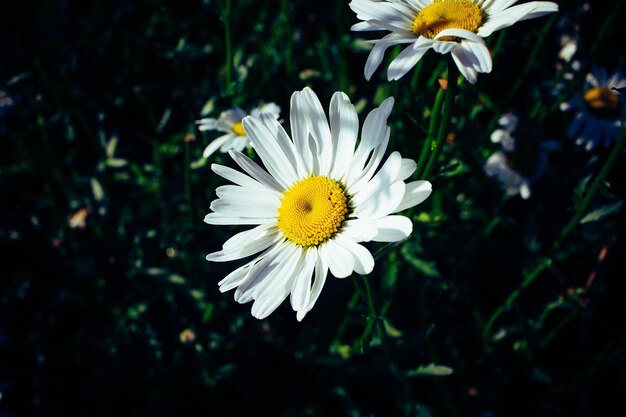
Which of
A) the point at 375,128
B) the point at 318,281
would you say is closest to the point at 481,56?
the point at 375,128

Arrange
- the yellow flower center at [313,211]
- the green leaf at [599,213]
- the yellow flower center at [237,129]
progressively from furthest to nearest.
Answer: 1. the yellow flower center at [237,129]
2. the green leaf at [599,213]
3. the yellow flower center at [313,211]

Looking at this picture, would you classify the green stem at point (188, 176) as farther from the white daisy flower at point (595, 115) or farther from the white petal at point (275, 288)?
the white daisy flower at point (595, 115)

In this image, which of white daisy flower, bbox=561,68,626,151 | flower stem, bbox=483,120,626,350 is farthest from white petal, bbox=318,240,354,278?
white daisy flower, bbox=561,68,626,151

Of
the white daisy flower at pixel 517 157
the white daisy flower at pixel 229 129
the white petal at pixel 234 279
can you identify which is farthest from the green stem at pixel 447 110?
the white daisy flower at pixel 517 157

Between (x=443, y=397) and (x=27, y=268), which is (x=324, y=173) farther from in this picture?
(x=27, y=268)

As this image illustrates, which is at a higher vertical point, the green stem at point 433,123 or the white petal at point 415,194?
the green stem at point 433,123

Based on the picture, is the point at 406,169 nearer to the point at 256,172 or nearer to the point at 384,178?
the point at 384,178
